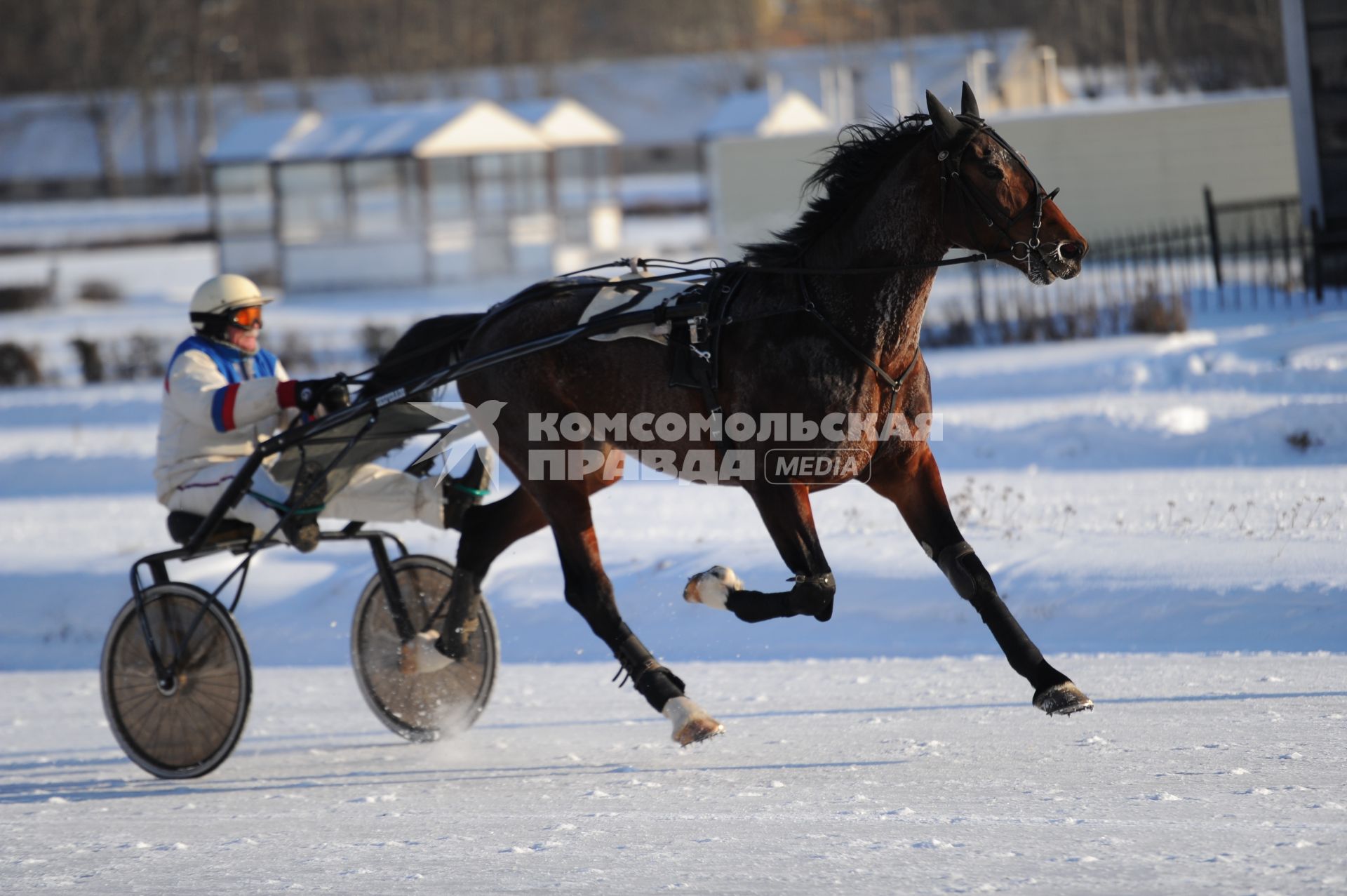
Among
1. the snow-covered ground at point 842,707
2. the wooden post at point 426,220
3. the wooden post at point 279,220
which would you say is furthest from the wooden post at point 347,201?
the snow-covered ground at point 842,707

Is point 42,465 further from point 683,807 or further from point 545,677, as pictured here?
point 683,807

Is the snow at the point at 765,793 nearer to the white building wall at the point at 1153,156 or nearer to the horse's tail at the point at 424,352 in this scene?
the horse's tail at the point at 424,352

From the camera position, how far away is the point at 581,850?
4301mm

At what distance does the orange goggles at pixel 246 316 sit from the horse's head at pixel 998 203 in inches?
111

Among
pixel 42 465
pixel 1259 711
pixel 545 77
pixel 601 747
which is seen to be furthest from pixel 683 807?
pixel 545 77

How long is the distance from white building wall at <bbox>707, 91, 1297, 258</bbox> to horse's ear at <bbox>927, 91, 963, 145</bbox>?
18.7 m

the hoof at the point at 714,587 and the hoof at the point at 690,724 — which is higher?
the hoof at the point at 714,587

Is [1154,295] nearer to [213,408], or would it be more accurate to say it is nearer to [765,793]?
[213,408]

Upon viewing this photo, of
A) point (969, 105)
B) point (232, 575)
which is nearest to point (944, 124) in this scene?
point (969, 105)

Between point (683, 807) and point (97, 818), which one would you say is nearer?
point (683, 807)

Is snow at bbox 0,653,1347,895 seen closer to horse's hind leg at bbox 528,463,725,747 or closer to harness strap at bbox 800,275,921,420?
horse's hind leg at bbox 528,463,725,747

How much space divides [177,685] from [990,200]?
3.46 metres

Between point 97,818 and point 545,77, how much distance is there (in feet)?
162

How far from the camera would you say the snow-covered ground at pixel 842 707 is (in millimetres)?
4145
